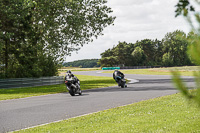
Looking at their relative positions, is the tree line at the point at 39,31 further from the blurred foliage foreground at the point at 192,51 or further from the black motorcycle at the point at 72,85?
the blurred foliage foreground at the point at 192,51

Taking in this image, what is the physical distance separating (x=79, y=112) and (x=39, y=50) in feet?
62.8

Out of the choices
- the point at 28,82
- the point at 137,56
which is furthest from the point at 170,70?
the point at 137,56

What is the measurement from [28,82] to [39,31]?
261 inches

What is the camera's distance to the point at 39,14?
30.0 metres

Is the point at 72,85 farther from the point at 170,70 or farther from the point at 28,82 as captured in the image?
the point at 170,70

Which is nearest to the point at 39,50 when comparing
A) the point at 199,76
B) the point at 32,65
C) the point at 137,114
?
the point at 32,65

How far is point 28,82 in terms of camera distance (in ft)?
84.2

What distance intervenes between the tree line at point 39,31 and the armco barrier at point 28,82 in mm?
674

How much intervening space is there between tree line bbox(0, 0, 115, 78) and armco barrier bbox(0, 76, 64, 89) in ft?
2.21

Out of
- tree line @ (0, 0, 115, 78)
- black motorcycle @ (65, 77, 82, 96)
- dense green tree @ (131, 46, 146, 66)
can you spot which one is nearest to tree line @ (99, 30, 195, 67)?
dense green tree @ (131, 46, 146, 66)

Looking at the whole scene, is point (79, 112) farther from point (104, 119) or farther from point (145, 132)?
point (145, 132)

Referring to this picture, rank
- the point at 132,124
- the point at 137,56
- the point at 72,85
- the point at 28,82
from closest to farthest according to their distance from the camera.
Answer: the point at 132,124 < the point at 72,85 < the point at 28,82 < the point at 137,56

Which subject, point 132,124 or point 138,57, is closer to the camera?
point 132,124

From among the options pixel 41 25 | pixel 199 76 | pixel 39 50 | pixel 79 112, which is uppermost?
pixel 41 25
